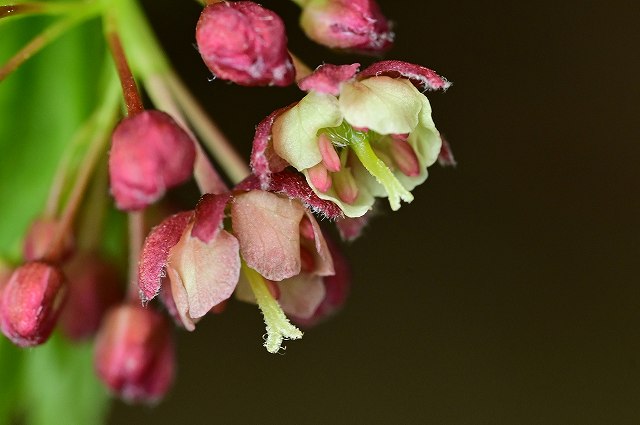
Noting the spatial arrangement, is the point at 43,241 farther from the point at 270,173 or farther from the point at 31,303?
the point at 270,173

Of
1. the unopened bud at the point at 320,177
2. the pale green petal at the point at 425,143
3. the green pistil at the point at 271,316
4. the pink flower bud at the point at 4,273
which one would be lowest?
the pink flower bud at the point at 4,273

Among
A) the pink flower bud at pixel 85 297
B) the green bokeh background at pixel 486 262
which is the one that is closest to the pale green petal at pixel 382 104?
the pink flower bud at pixel 85 297

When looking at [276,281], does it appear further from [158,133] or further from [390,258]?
[390,258]

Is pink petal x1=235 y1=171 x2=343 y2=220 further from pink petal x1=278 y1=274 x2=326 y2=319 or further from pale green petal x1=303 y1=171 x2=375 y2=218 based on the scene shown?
pink petal x1=278 y1=274 x2=326 y2=319

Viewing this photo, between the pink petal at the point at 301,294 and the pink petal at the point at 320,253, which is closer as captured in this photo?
the pink petal at the point at 320,253

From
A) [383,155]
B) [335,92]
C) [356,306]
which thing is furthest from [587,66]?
[335,92]

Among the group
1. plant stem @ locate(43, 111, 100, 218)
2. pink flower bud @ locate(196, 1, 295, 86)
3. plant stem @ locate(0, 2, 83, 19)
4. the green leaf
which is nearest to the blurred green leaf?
the green leaf

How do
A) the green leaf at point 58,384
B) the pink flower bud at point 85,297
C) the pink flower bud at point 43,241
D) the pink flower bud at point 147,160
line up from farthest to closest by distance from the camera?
the green leaf at point 58,384 < the pink flower bud at point 85,297 < the pink flower bud at point 43,241 < the pink flower bud at point 147,160

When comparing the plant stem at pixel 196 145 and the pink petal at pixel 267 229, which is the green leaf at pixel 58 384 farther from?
the pink petal at pixel 267 229
